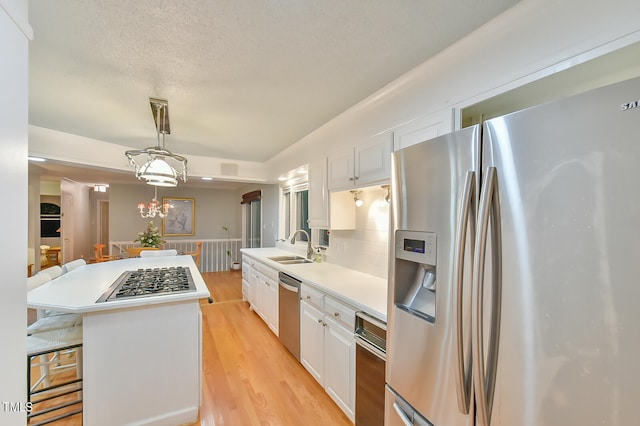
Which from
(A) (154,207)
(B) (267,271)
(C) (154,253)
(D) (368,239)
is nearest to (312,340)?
(D) (368,239)

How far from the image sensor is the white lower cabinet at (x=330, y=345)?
1.75 meters

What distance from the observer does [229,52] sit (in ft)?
5.12

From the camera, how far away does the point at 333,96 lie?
2125 mm

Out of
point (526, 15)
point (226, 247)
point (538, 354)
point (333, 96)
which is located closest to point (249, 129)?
point (333, 96)

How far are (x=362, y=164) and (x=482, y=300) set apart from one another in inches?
56.0

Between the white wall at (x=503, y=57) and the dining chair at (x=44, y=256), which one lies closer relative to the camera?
the white wall at (x=503, y=57)

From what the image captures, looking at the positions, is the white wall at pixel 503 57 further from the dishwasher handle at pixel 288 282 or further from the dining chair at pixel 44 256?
the dining chair at pixel 44 256

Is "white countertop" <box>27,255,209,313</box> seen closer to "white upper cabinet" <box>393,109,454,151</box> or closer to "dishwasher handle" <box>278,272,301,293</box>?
"dishwasher handle" <box>278,272,301,293</box>

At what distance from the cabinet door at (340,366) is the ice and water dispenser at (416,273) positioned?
675mm

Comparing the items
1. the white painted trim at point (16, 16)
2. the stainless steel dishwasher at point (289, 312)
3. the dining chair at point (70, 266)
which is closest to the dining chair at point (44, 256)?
the dining chair at point (70, 266)

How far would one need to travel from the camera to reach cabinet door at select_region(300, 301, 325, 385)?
6.86 feet

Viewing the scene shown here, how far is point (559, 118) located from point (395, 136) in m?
1.13

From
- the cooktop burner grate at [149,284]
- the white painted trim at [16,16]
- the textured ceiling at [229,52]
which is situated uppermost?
the textured ceiling at [229,52]

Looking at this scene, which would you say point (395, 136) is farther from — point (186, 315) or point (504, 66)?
point (186, 315)
